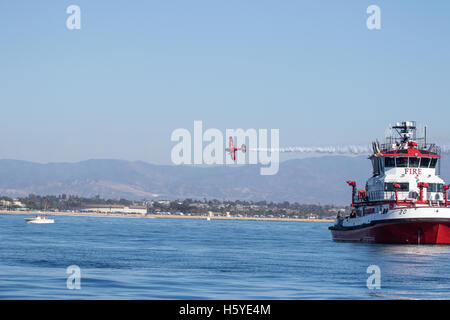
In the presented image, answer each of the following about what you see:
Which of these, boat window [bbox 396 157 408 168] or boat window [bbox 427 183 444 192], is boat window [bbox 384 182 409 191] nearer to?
boat window [bbox 396 157 408 168]

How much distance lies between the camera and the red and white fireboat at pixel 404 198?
80.9 metres

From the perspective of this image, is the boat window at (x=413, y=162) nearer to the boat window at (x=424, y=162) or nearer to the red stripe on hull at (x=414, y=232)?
the boat window at (x=424, y=162)

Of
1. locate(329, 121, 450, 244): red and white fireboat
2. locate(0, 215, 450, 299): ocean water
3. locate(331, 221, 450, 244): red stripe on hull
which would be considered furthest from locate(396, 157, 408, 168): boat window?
locate(0, 215, 450, 299): ocean water

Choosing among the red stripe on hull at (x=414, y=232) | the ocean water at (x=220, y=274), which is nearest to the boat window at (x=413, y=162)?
the red stripe on hull at (x=414, y=232)

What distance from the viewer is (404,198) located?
87.4m

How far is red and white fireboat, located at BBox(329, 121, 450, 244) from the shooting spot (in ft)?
266

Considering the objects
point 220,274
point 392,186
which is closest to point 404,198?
point 392,186

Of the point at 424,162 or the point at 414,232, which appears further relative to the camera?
the point at 424,162

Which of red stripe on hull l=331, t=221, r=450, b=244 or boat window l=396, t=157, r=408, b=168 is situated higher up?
boat window l=396, t=157, r=408, b=168

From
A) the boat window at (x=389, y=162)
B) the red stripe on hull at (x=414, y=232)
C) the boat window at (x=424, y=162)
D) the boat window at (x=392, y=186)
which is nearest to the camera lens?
the red stripe on hull at (x=414, y=232)

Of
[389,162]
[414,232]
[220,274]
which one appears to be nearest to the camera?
[220,274]

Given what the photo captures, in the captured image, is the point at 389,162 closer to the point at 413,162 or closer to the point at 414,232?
the point at 413,162
